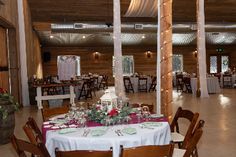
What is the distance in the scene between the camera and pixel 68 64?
17.2m

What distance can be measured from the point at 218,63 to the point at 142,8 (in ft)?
32.0

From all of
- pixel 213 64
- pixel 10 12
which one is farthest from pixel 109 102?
pixel 213 64

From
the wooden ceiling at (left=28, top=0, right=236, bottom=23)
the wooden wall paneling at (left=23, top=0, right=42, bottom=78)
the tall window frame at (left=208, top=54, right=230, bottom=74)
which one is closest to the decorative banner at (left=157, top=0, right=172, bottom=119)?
the wooden wall paneling at (left=23, top=0, right=42, bottom=78)

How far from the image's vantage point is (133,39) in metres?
16.4

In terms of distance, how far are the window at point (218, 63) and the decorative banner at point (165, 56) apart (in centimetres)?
1463

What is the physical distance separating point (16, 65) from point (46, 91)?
2199 millimetres

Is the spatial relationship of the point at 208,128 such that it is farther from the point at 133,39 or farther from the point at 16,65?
the point at 133,39

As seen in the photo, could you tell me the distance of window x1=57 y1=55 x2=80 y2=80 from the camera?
55.6 ft

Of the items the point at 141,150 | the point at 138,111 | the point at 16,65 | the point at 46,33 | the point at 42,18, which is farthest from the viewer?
the point at 46,33

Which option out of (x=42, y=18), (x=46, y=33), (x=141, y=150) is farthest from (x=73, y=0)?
(x=141, y=150)

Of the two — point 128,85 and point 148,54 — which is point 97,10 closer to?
point 128,85

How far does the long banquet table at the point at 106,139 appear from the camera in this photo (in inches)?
93.1

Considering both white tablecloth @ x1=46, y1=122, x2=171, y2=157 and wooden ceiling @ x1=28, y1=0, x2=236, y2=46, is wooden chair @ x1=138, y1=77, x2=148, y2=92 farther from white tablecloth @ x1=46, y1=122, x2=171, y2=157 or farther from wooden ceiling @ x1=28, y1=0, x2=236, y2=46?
white tablecloth @ x1=46, y1=122, x2=171, y2=157

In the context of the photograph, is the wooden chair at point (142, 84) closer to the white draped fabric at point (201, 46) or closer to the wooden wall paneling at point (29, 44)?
the white draped fabric at point (201, 46)
